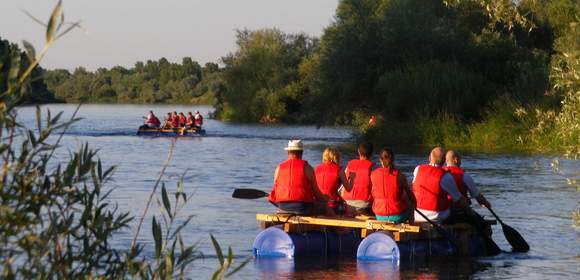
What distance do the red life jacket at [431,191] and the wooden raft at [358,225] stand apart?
267 millimetres

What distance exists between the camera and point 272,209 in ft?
67.2

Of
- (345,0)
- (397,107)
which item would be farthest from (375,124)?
(345,0)

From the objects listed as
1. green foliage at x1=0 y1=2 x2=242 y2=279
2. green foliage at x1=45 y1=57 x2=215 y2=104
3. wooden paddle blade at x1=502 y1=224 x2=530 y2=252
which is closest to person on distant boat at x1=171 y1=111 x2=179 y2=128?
wooden paddle blade at x1=502 y1=224 x2=530 y2=252

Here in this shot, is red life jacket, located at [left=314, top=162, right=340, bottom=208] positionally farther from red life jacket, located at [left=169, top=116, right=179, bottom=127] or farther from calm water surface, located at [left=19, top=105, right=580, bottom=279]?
red life jacket, located at [left=169, top=116, right=179, bottom=127]

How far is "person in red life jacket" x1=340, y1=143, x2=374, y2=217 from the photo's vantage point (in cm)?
1445

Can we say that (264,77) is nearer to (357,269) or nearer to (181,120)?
(181,120)

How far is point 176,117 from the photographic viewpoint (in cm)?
4928

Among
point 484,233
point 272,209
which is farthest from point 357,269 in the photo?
point 272,209

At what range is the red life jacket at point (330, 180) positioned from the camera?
14.3 m

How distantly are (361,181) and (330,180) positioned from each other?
1.40ft

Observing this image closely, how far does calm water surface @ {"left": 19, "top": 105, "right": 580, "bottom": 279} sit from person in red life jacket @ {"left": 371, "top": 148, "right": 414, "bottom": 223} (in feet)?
2.03

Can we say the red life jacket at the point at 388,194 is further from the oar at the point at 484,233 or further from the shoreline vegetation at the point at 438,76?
the shoreline vegetation at the point at 438,76

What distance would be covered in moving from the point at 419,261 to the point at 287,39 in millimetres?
71172

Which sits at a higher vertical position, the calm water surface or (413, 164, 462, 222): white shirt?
(413, 164, 462, 222): white shirt
